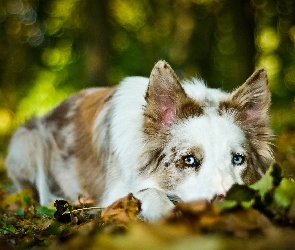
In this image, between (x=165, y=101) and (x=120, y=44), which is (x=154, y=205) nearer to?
(x=165, y=101)

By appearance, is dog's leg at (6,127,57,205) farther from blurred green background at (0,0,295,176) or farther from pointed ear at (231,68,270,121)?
blurred green background at (0,0,295,176)

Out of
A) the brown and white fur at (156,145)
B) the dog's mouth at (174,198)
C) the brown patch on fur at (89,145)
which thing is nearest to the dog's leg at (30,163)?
the brown and white fur at (156,145)

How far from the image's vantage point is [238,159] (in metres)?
3.79

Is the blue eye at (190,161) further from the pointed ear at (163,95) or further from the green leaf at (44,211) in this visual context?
the green leaf at (44,211)

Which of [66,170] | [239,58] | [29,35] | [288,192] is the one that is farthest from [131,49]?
[288,192]

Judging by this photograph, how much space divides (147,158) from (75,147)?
1.58 meters

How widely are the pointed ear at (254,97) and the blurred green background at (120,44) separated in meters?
13.7

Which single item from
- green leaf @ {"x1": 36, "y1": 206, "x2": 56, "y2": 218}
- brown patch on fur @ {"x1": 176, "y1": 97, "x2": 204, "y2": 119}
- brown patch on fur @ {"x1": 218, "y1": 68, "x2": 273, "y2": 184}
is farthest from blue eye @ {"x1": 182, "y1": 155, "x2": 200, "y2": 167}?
green leaf @ {"x1": 36, "y1": 206, "x2": 56, "y2": 218}

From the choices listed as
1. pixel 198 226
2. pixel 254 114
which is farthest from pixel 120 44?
pixel 198 226

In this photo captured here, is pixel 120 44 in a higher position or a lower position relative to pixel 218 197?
higher

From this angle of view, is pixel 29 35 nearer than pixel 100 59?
No

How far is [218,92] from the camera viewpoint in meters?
4.77

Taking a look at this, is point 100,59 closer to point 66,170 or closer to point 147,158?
point 66,170

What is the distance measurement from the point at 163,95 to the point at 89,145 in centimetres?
162
